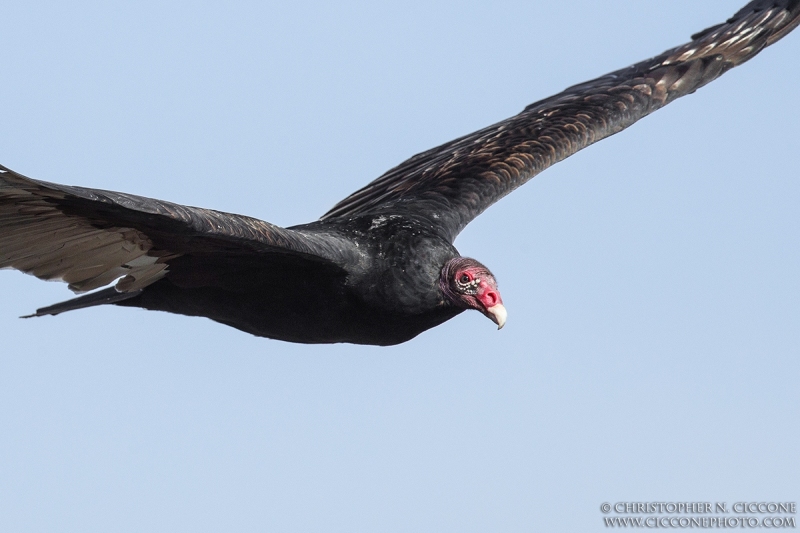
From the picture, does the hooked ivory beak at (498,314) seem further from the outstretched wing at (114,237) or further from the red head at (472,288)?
the outstretched wing at (114,237)

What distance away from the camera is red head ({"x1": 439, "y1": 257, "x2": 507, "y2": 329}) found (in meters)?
6.50

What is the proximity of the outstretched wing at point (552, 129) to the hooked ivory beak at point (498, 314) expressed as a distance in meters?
1.11

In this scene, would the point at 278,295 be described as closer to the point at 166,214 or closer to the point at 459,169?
the point at 166,214

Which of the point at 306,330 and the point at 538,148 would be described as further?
the point at 538,148

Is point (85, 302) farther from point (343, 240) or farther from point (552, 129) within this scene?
point (552, 129)

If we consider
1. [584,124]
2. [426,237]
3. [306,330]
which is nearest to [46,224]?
[306,330]

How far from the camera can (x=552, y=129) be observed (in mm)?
8961

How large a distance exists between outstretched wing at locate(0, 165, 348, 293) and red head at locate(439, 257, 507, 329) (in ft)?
2.24

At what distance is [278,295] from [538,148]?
9.43 ft

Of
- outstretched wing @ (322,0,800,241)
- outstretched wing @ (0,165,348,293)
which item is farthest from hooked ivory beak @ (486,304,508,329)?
outstretched wing @ (322,0,800,241)

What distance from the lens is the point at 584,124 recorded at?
29.5ft

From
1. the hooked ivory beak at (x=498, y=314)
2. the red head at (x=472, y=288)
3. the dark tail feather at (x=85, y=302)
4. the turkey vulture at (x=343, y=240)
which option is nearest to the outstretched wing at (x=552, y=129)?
the turkey vulture at (x=343, y=240)

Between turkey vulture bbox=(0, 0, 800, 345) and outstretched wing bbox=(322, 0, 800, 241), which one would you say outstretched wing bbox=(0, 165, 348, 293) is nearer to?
turkey vulture bbox=(0, 0, 800, 345)

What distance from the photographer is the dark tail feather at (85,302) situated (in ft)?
23.5
